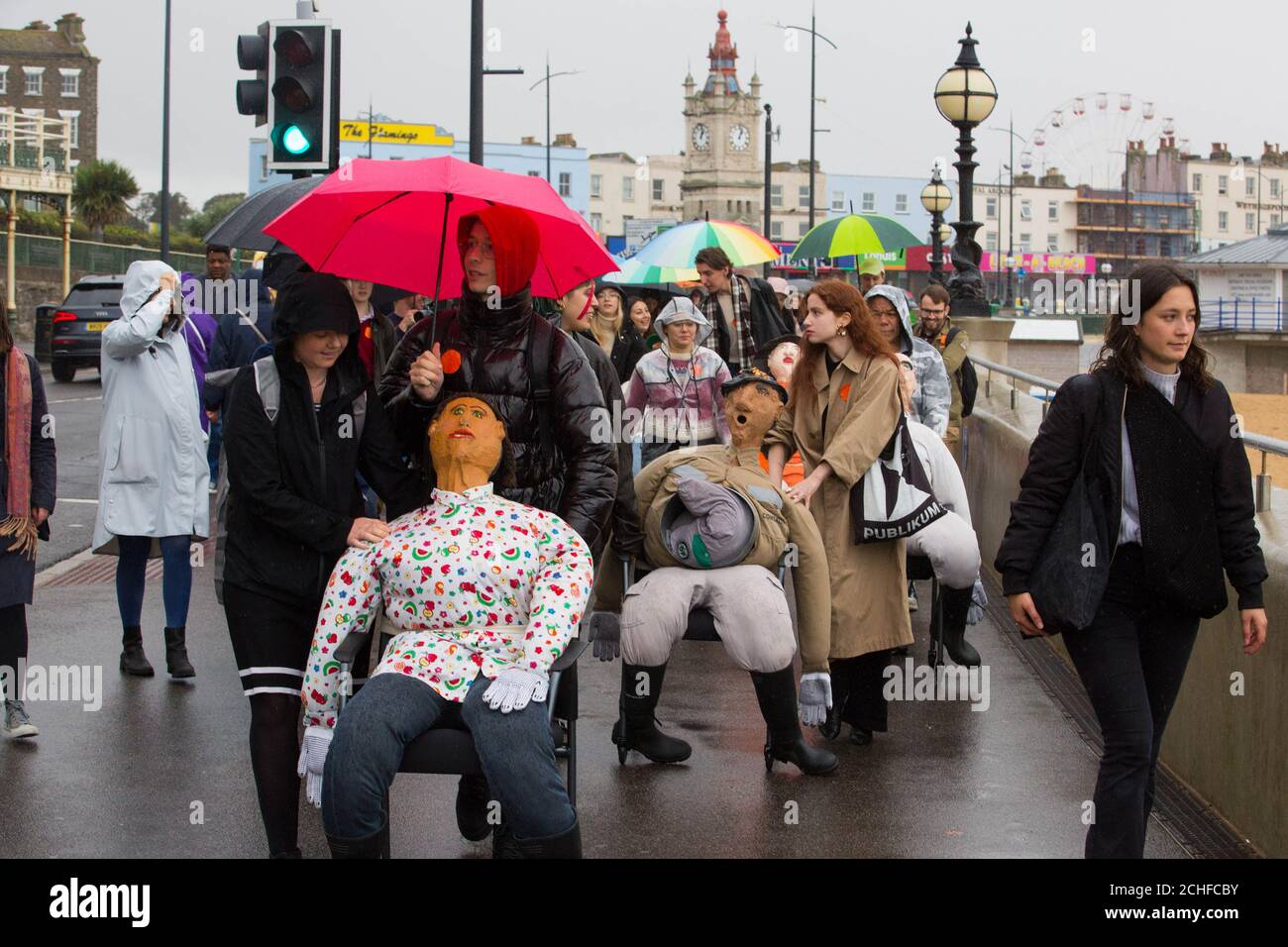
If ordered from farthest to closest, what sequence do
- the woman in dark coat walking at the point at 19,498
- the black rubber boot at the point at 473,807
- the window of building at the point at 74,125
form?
the window of building at the point at 74,125 < the woman in dark coat walking at the point at 19,498 < the black rubber boot at the point at 473,807

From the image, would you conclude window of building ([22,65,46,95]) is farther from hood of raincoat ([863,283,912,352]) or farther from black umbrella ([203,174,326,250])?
hood of raincoat ([863,283,912,352])

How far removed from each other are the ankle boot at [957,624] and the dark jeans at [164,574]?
3.78 m

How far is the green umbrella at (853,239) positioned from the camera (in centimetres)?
1642

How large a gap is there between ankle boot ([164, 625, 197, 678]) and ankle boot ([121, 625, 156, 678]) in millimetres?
129

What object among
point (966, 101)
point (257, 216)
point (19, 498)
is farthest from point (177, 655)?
point (966, 101)

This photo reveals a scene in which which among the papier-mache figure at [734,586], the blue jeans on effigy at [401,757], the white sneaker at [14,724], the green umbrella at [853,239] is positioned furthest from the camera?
the green umbrella at [853,239]

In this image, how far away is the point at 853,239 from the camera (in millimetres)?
16594

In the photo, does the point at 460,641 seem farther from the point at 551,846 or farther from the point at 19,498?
the point at 19,498

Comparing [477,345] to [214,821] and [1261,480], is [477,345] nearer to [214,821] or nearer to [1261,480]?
[214,821]

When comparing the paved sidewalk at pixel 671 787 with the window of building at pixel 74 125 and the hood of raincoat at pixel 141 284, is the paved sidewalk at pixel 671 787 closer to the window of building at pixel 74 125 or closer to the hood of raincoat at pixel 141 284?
the hood of raincoat at pixel 141 284

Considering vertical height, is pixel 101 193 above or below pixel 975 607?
above

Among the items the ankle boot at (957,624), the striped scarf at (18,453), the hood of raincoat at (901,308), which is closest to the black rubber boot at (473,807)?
the striped scarf at (18,453)

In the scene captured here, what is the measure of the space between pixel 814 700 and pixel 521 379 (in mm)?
1997

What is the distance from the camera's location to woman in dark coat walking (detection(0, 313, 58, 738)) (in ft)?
23.4
